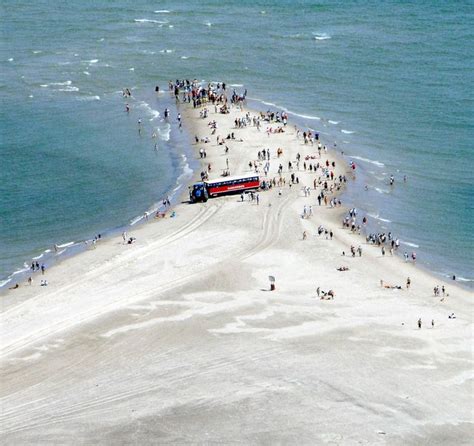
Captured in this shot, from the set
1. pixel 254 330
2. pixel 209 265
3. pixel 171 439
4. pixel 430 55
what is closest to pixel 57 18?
pixel 430 55

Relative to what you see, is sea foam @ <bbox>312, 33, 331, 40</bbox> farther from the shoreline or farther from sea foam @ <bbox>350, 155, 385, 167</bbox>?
sea foam @ <bbox>350, 155, 385, 167</bbox>

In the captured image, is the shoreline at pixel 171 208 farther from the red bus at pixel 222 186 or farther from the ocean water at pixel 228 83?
the red bus at pixel 222 186

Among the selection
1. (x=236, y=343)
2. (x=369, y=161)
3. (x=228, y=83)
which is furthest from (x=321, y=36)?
(x=236, y=343)

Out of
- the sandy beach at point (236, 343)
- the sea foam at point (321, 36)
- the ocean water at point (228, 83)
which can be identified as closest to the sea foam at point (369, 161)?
the ocean water at point (228, 83)

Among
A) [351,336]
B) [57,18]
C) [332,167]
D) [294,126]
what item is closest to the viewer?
[351,336]

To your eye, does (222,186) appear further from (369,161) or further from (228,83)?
(228,83)

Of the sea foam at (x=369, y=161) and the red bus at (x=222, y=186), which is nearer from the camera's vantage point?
the red bus at (x=222, y=186)

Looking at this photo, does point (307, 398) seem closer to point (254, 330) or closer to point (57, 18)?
point (254, 330)
